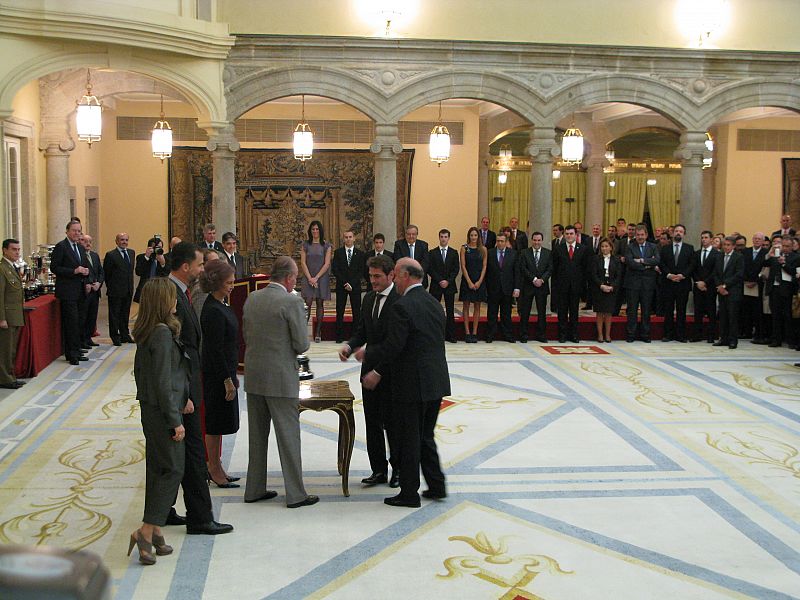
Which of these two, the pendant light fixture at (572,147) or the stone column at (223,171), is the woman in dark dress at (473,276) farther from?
the stone column at (223,171)

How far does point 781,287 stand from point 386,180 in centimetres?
588

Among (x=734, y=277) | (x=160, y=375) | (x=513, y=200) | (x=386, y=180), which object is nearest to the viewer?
(x=160, y=375)

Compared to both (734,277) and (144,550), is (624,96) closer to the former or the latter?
(734,277)

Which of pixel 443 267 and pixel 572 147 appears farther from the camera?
pixel 572 147

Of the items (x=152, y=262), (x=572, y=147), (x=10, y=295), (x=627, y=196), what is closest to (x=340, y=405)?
(x=10, y=295)

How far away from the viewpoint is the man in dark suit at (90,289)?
38.4ft

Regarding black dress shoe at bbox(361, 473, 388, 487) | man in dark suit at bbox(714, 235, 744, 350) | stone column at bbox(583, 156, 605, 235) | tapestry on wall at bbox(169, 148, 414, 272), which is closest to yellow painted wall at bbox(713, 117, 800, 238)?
stone column at bbox(583, 156, 605, 235)

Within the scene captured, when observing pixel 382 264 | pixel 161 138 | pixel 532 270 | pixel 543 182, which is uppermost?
pixel 161 138

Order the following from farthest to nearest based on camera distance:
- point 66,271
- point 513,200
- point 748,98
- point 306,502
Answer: point 513,200, point 748,98, point 66,271, point 306,502

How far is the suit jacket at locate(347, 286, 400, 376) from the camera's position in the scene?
249 inches

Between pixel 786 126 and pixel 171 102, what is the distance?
42.8 feet

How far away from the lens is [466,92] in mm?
14016

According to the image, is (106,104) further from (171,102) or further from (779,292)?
(779,292)

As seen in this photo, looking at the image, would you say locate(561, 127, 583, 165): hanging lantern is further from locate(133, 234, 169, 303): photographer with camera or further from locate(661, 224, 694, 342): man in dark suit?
locate(133, 234, 169, 303): photographer with camera
